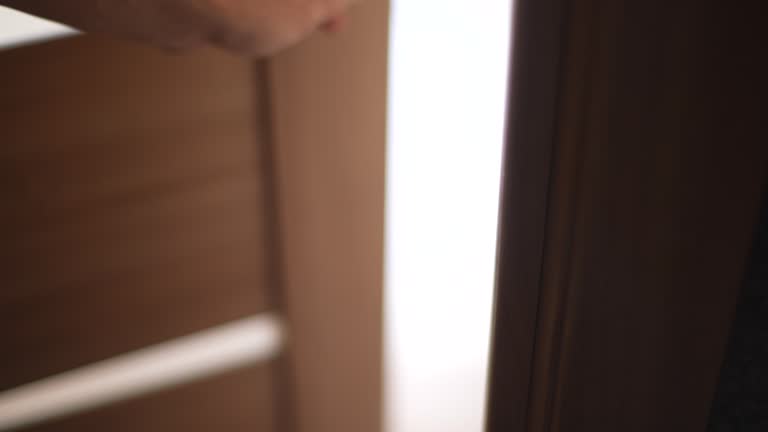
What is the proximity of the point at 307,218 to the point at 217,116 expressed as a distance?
169mm

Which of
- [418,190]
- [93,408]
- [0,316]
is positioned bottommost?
[93,408]

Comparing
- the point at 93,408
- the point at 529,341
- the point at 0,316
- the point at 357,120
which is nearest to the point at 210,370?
the point at 93,408

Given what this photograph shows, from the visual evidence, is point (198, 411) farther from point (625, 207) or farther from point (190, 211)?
point (625, 207)

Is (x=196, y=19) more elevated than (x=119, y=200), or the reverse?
(x=196, y=19)

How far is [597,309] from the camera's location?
336 mm

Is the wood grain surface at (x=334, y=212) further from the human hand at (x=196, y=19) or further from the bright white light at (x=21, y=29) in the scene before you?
the human hand at (x=196, y=19)

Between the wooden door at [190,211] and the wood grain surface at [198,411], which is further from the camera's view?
the wood grain surface at [198,411]

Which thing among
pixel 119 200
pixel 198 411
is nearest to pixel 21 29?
pixel 119 200

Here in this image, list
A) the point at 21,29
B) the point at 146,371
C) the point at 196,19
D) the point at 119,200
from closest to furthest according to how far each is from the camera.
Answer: the point at 196,19 → the point at 21,29 → the point at 119,200 → the point at 146,371

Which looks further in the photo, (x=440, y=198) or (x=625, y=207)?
(x=440, y=198)

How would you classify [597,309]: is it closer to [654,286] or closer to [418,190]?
[654,286]

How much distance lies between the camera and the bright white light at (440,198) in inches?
40.1

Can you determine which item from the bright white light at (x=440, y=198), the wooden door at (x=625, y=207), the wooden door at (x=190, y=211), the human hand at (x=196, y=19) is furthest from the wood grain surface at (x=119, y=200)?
the wooden door at (x=625, y=207)

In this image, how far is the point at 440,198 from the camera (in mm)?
1083
